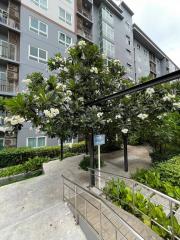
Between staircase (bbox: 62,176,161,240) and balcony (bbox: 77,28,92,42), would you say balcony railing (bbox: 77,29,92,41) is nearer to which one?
balcony (bbox: 77,28,92,42)

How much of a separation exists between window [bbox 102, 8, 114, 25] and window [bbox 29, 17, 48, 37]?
10.1 metres

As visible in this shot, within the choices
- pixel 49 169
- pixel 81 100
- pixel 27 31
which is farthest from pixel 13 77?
pixel 81 100

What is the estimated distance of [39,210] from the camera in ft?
19.9

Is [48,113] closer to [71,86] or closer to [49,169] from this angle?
[71,86]

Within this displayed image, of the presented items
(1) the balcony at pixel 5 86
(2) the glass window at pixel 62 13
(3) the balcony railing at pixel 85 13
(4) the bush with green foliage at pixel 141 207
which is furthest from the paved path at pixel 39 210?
(3) the balcony railing at pixel 85 13

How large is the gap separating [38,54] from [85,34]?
7.76 meters

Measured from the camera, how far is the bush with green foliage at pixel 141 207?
389 centimetres

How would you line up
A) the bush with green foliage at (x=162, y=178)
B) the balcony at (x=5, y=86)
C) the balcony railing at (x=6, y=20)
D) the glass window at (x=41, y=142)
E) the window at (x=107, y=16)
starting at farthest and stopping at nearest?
the window at (x=107, y=16) < the glass window at (x=41, y=142) < the balcony railing at (x=6, y=20) < the balcony at (x=5, y=86) < the bush with green foliage at (x=162, y=178)

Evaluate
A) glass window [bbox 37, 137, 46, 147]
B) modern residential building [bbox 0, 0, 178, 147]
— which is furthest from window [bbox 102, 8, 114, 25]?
glass window [bbox 37, 137, 46, 147]

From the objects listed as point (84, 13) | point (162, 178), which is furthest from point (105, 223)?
point (84, 13)

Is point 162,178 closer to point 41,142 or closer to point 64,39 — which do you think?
point 41,142

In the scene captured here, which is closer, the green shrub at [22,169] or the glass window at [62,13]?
the green shrub at [22,169]

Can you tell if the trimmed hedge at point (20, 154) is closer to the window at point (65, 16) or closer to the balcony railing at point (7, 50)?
the balcony railing at point (7, 50)

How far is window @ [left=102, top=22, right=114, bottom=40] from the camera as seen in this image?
23766 millimetres
